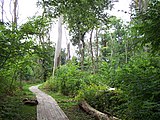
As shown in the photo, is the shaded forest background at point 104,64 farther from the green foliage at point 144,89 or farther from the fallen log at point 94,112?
the fallen log at point 94,112

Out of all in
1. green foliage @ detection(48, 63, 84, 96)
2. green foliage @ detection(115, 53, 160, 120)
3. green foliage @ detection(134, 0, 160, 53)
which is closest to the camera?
green foliage @ detection(134, 0, 160, 53)

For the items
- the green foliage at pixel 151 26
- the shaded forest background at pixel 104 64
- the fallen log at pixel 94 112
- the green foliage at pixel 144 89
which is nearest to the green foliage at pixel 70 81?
the shaded forest background at pixel 104 64

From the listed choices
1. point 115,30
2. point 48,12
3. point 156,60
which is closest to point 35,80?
point 115,30

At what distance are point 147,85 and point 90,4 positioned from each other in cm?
401

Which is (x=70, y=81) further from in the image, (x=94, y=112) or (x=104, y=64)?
(x=94, y=112)

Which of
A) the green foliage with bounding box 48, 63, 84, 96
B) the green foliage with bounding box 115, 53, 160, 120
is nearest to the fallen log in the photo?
the green foliage with bounding box 115, 53, 160, 120

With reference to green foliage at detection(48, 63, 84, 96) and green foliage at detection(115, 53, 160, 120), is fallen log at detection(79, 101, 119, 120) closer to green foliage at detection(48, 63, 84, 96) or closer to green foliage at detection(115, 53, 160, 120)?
green foliage at detection(115, 53, 160, 120)

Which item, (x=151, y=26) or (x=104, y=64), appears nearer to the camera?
(x=151, y=26)

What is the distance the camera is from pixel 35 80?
32688 millimetres

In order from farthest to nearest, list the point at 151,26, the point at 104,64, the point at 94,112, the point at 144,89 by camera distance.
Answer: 1. the point at 104,64
2. the point at 94,112
3. the point at 144,89
4. the point at 151,26

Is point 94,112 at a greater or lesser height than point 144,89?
lesser

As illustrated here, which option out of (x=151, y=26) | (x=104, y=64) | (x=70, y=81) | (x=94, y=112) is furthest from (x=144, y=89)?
(x=70, y=81)

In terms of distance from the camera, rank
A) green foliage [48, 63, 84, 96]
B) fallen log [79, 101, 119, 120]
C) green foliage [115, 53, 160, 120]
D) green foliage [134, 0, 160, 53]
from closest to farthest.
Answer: green foliage [134, 0, 160, 53], green foliage [115, 53, 160, 120], fallen log [79, 101, 119, 120], green foliage [48, 63, 84, 96]

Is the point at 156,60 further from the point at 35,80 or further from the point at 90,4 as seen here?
the point at 35,80
